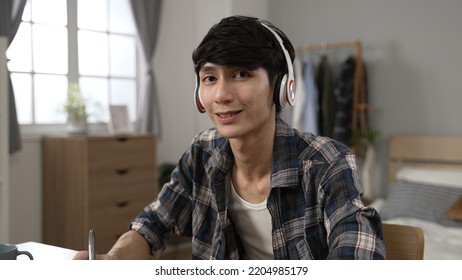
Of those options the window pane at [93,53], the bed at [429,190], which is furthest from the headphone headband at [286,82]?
the window pane at [93,53]

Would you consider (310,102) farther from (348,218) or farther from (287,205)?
(348,218)

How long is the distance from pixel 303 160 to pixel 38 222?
2613 mm

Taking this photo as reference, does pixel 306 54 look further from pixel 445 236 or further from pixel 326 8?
pixel 445 236

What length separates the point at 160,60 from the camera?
416 centimetres

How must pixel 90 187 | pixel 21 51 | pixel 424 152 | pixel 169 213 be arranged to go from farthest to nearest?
pixel 424 152
pixel 21 51
pixel 90 187
pixel 169 213

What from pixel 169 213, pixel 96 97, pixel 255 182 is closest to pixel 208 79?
pixel 255 182

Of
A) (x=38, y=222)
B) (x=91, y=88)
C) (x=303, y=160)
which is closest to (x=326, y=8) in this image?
(x=91, y=88)

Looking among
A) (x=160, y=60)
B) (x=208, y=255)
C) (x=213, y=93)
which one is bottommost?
(x=208, y=255)

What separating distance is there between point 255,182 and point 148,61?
295 centimetres

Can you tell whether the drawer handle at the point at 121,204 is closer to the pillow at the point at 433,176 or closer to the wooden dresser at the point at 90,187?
the wooden dresser at the point at 90,187

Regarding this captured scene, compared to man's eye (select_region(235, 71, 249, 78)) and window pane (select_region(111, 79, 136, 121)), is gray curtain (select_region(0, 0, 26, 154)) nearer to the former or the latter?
window pane (select_region(111, 79, 136, 121))

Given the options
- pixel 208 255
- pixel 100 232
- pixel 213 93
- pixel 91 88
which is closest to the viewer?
pixel 213 93

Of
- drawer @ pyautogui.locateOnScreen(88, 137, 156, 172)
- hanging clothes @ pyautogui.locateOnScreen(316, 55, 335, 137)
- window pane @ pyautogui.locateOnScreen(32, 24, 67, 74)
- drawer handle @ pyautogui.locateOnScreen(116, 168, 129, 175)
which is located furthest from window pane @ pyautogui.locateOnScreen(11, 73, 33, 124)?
hanging clothes @ pyautogui.locateOnScreen(316, 55, 335, 137)

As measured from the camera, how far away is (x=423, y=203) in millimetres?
3131
